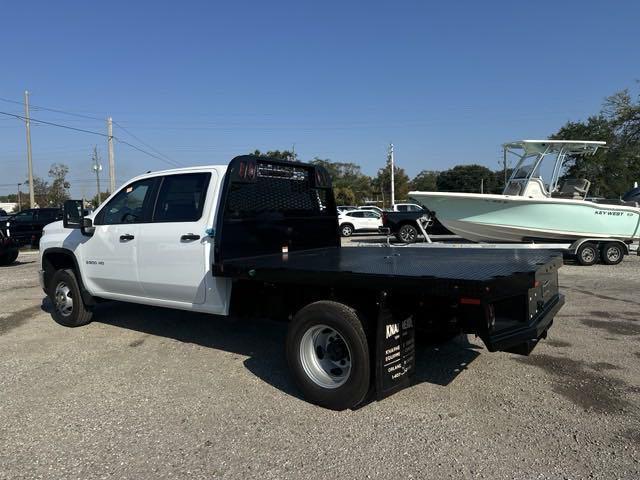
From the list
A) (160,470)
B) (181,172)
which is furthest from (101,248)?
(160,470)

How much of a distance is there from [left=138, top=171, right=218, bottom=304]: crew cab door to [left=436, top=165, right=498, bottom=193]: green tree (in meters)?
88.8

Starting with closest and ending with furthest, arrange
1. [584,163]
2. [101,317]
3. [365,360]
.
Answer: [365,360] < [101,317] < [584,163]

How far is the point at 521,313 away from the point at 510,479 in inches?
53.3

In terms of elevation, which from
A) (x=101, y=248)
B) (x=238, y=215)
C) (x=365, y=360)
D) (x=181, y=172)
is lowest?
(x=365, y=360)

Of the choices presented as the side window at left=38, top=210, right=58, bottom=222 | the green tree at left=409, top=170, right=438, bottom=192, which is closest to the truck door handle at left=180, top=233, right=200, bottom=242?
the side window at left=38, top=210, right=58, bottom=222

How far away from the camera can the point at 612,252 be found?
1302 cm

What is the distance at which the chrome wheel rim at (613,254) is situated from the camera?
512 inches

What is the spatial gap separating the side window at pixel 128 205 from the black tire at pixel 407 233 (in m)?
16.6

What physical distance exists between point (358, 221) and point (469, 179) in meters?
68.6

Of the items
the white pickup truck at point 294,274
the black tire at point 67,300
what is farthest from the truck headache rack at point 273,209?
the black tire at point 67,300

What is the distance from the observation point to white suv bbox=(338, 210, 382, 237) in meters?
28.4

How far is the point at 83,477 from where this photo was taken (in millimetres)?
3182

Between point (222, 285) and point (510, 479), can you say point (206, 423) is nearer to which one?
point (222, 285)

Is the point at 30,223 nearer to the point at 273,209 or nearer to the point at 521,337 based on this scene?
the point at 273,209
